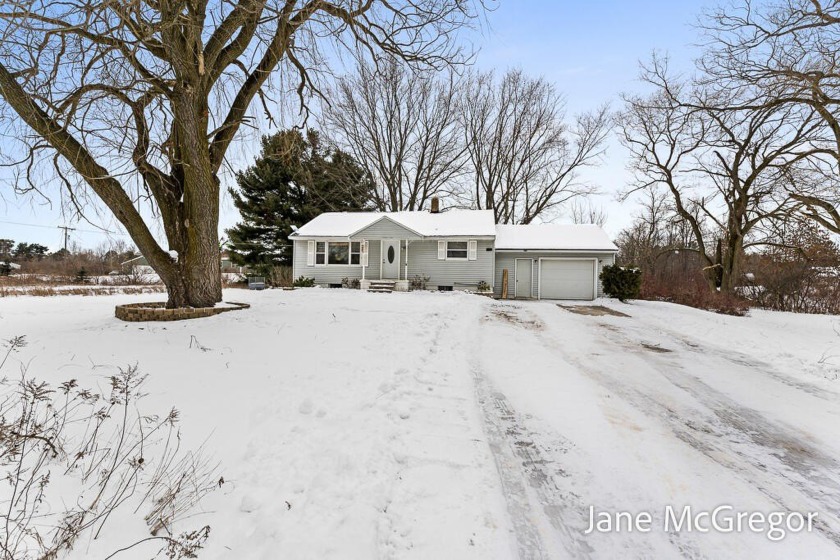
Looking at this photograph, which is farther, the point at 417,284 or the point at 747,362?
the point at 417,284

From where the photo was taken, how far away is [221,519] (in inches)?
74.5

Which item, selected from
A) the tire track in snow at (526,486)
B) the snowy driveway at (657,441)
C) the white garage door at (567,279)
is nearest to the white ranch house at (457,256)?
the white garage door at (567,279)

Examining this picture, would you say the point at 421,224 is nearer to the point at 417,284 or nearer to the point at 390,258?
the point at 390,258

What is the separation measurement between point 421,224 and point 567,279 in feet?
27.0

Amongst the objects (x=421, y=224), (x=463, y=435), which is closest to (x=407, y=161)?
(x=421, y=224)

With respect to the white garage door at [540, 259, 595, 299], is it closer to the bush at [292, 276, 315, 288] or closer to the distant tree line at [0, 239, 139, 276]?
the bush at [292, 276, 315, 288]

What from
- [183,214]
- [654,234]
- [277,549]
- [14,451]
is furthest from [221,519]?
[654,234]

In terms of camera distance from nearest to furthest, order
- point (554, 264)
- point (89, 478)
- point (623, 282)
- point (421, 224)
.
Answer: point (89, 478), point (623, 282), point (554, 264), point (421, 224)

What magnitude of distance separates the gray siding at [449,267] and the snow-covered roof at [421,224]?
27.4 inches

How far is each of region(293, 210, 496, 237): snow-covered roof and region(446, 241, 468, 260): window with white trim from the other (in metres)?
0.57

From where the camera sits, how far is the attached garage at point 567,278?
1808 cm

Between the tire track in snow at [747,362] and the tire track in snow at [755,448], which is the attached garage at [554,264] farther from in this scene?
the tire track in snow at [755,448]

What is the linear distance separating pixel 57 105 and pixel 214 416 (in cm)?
591

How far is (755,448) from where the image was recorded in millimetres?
3031
